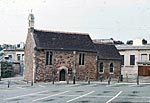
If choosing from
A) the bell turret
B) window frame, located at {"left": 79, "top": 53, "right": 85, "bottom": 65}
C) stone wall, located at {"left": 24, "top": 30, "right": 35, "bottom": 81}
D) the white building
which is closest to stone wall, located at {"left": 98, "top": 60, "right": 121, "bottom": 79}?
window frame, located at {"left": 79, "top": 53, "right": 85, "bottom": 65}

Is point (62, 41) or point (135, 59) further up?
point (62, 41)

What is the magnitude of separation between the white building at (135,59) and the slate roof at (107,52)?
460cm

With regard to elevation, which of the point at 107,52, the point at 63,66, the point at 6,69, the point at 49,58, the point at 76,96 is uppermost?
the point at 107,52

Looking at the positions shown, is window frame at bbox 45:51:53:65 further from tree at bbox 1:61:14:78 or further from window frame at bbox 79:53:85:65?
tree at bbox 1:61:14:78

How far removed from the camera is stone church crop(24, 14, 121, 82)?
206 feet

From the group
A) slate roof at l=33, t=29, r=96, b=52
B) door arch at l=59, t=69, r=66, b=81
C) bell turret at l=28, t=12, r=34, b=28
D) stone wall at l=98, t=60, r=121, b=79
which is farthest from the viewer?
stone wall at l=98, t=60, r=121, b=79

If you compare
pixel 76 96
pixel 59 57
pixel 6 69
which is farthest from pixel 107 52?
pixel 76 96

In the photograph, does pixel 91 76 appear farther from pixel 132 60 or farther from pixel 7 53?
pixel 7 53

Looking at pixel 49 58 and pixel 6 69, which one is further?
pixel 6 69

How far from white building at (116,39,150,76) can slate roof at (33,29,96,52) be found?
45.6 ft

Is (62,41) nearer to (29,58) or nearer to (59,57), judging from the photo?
(59,57)

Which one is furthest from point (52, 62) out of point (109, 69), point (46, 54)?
point (109, 69)

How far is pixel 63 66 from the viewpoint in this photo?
6481 cm

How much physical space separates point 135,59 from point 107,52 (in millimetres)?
8731
